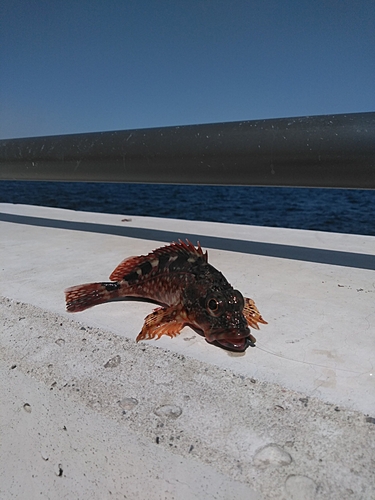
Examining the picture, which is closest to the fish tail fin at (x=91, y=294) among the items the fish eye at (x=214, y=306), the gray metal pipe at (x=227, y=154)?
the fish eye at (x=214, y=306)

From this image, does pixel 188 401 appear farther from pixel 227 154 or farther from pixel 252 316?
pixel 227 154

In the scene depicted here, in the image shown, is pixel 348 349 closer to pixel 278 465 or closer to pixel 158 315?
pixel 278 465

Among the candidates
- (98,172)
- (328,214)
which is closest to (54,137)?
(98,172)

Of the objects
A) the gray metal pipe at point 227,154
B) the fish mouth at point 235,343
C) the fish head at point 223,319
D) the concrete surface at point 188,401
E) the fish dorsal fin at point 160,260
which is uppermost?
the gray metal pipe at point 227,154

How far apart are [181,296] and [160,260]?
43 cm

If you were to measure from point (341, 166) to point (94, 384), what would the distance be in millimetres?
2682

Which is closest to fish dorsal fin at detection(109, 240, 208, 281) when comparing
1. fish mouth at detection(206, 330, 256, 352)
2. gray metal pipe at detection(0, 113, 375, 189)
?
fish mouth at detection(206, 330, 256, 352)

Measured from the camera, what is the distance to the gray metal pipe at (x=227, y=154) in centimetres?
342

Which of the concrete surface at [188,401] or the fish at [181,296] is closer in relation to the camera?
the concrete surface at [188,401]

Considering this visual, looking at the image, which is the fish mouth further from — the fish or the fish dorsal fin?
the fish dorsal fin

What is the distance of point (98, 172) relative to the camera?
4.95 meters

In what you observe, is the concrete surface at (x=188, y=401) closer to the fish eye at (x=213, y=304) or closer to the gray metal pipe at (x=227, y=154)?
the fish eye at (x=213, y=304)

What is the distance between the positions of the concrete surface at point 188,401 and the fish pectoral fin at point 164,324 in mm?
75

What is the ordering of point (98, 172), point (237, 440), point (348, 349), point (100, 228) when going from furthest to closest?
point (100, 228) → point (98, 172) → point (348, 349) → point (237, 440)
